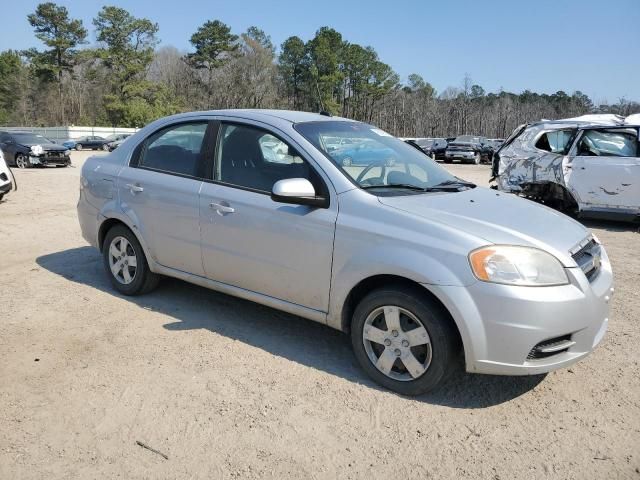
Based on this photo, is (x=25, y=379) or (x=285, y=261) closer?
(x=25, y=379)

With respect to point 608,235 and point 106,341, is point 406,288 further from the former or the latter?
point 608,235

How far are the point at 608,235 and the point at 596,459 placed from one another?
672 cm

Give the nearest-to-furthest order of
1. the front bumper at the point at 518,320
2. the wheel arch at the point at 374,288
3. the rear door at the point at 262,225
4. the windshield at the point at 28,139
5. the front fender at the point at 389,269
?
the front bumper at the point at 518,320, the front fender at the point at 389,269, the wheel arch at the point at 374,288, the rear door at the point at 262,225, the windshield at the point at 28,139

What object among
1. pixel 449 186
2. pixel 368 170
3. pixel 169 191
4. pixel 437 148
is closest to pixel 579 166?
pixel 449 186

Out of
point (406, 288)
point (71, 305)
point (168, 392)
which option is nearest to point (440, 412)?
point (406, 288)

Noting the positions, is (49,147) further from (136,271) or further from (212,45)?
(212,45)

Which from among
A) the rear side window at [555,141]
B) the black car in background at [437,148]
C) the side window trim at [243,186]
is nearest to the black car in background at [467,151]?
the black car in background at [437,148]

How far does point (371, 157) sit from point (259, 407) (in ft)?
6.23

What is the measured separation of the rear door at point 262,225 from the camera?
3.54 m

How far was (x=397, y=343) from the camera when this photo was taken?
3234 millimetres

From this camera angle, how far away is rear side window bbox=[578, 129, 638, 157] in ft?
29.0

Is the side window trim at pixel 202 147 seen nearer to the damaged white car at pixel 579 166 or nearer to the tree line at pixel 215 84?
the damaged white car at pixel 579 166

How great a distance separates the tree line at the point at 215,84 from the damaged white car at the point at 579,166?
180 feet

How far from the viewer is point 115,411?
3.07 meters
